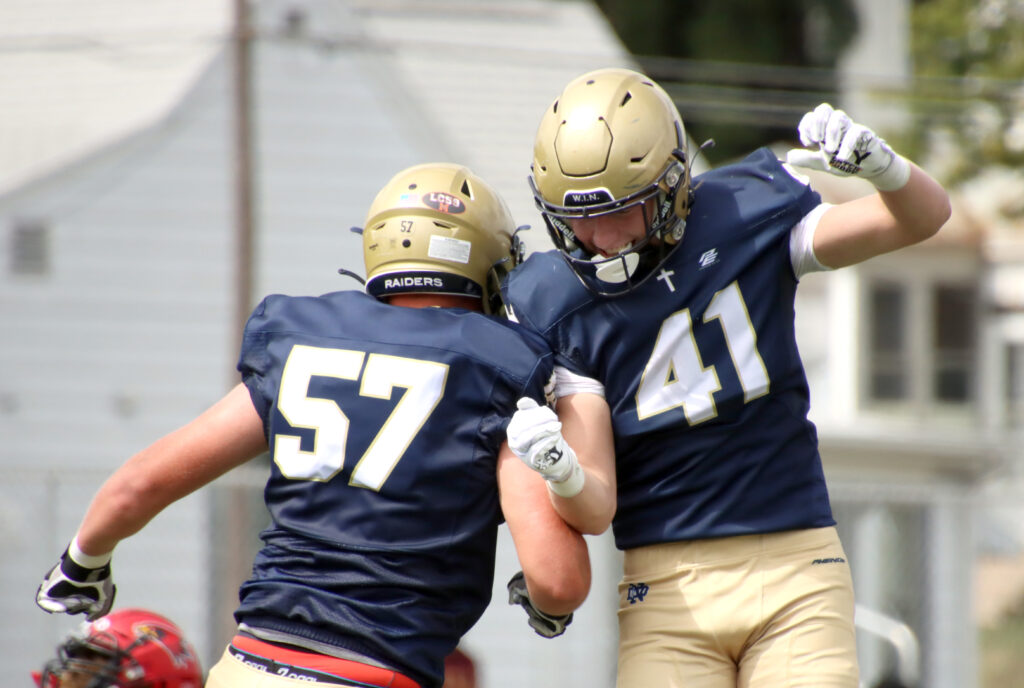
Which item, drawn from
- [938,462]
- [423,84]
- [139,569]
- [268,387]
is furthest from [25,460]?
[938,462]

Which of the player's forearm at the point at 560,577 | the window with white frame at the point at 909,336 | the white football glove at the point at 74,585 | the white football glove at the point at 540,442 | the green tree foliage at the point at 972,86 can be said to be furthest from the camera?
the window with white frame at the point at 909,336

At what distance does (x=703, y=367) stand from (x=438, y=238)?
729 millimetres

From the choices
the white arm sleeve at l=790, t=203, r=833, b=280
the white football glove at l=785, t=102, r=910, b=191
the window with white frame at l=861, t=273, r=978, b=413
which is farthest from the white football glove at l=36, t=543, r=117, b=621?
the window with white frame at l=861, t=273, r=978, b=413

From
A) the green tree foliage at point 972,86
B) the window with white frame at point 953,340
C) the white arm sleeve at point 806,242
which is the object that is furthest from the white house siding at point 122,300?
the window with white frame at point 953,340

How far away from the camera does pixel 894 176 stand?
9.17ft

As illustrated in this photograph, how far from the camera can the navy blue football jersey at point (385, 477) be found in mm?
2646

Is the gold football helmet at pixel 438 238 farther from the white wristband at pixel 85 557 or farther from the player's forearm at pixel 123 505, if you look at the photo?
the white wristband at pixel 85 557

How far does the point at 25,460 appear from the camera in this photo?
10344mm

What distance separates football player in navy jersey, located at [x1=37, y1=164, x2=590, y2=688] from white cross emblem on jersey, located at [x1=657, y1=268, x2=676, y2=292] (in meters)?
0.39

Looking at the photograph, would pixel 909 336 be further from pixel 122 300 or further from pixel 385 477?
pixel 385 477

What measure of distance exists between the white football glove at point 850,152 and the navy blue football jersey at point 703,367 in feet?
0.86

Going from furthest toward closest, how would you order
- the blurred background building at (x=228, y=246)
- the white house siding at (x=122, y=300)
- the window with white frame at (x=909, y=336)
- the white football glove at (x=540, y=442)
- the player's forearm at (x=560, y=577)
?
the window with white frame at (x=909, y=336) → the white house siding at (x=122, y=300) → the blurred background building at (x=228, y=246) → the player's forearm at (x=560, y=577) → the white football glove at (x=540, y=442)

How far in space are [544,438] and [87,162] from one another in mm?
9232

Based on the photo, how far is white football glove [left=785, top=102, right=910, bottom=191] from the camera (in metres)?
2.74
